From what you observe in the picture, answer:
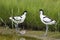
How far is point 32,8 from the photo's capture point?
1191 cm

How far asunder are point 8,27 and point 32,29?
2.65 ft

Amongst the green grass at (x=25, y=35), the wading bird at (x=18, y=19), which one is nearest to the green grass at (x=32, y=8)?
the wading bird at (x=18, y=19)

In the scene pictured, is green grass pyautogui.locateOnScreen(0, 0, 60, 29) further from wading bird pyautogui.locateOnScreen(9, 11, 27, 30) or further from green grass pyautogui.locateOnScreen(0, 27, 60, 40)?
green grass pyautogui.locateOnScreen(0, 27, 60, 40)

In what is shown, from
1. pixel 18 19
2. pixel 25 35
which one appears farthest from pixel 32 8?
pixel 25 35

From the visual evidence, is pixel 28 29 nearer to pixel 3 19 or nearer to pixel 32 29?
pixel 32 29

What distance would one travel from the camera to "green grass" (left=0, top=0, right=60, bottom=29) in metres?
11.7

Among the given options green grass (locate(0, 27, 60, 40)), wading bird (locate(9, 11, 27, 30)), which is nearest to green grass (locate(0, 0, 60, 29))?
wading bird (locate(9, 11, 27, 30))

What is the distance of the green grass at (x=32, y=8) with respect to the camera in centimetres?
1169

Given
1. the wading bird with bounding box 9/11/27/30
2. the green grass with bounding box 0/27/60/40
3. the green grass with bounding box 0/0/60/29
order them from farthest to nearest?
1. the green grass with bounding box 0/0/60/29
2. the wading bird with bounding box 9/11/27/30
3. the green grass with bounding box 0/27/60/40

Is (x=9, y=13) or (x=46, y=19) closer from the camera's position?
(x=46, y=19)

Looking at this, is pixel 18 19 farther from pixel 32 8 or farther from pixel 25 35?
pixel 32 8

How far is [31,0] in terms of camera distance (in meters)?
12.0

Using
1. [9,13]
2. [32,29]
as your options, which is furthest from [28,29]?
[9,13]

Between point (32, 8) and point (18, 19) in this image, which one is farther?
point (32, 8)
